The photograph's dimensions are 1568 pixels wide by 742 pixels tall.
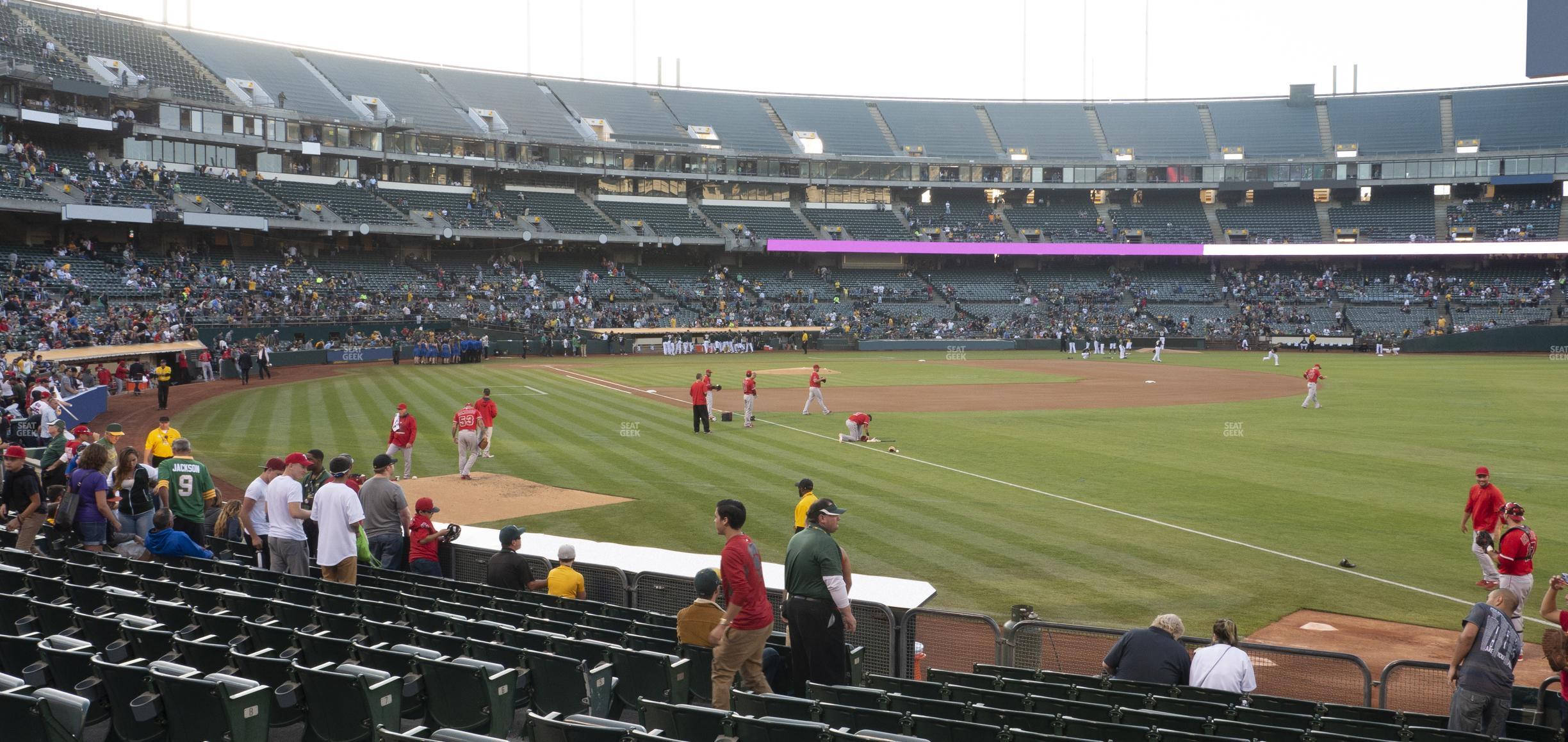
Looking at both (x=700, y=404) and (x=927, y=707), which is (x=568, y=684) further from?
(x=700, y=404)

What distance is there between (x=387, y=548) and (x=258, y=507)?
2.00 m

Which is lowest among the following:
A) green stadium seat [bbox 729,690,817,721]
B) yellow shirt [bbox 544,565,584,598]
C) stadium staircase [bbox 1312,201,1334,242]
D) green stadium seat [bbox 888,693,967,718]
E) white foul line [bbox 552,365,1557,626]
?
white foul line [bbox 552,365,1557,626]

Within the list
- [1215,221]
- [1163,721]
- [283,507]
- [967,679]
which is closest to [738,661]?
[967,679]

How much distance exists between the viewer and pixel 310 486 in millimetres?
14594

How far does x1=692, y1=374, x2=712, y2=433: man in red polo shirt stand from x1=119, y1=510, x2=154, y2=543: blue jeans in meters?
17.0

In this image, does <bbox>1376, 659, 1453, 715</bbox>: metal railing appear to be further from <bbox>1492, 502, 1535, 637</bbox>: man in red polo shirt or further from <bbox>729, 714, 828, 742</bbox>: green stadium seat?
<bbox>729, 714, 828, 742</bbox>: green stadium seat

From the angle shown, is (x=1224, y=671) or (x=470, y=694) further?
(x=1224, y=671)

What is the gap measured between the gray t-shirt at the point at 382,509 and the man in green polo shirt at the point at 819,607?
6287mm

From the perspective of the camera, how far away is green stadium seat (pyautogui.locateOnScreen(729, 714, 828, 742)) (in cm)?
592

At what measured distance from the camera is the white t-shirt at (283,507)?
11.7 m

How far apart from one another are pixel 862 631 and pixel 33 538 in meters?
10.2

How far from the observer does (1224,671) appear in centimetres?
851

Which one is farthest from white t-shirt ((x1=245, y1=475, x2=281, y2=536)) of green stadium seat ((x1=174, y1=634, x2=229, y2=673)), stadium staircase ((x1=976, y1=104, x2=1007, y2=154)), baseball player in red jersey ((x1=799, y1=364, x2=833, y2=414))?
stadium staircase ((x1=976, y1=104, x2=1007, y2=154))

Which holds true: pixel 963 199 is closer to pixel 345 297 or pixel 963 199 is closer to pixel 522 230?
pixel 522 230
